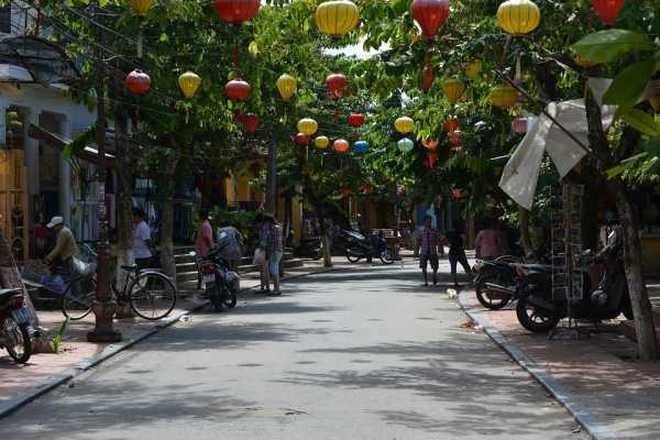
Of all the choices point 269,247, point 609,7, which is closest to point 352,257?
point 269,247

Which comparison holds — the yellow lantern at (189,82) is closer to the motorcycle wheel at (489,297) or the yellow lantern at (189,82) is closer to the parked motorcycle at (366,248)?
the motorcycle wheel at (489,297)

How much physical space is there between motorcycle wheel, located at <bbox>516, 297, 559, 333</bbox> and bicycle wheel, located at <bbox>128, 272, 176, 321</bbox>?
619cm

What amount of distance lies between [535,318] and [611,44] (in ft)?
41.4

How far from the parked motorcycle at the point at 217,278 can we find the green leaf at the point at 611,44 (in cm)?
1688

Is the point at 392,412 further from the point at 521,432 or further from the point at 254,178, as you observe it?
the point at 254,178

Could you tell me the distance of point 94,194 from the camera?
2889cm

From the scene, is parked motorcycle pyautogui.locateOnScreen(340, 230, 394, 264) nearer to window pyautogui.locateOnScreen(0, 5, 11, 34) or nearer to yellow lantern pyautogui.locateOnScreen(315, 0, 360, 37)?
window pyautogui.locateOnScreen(0, 5, 11, 34)

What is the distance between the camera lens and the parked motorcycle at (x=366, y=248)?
4222 cm

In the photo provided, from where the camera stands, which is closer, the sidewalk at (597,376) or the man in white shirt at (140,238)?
the sidewalk at (597,376)

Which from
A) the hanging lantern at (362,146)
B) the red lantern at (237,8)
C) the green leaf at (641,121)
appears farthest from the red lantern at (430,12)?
the hanging lantern at (362,146)

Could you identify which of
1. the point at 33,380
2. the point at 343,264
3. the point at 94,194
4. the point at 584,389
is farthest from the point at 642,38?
the point at 343,264

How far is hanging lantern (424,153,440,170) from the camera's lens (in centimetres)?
2383

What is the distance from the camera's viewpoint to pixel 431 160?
78.1ft

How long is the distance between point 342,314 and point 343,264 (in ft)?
77.8
